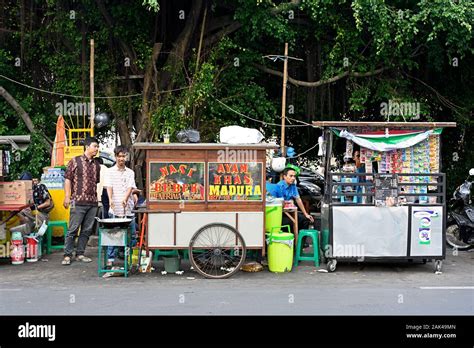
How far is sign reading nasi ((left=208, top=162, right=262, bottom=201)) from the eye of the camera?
9.46 m

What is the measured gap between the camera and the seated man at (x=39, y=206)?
1146 centimetres

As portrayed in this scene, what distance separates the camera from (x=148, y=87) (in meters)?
14.6

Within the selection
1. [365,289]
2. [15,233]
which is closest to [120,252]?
[15,233]

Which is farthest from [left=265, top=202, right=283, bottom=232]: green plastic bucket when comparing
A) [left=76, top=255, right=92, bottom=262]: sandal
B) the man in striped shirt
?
[left=76, top=255, right=92, bottom=262]: sandal

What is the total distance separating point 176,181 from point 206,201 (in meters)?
0.54

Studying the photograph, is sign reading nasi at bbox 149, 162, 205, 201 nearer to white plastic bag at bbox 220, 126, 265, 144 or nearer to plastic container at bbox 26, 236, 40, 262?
white plastic bag at bbox 220, 126, 265, 144

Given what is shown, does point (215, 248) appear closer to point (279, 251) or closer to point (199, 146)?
point (279, 251)

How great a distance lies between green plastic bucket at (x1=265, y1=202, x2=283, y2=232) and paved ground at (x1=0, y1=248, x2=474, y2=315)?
0.76 m

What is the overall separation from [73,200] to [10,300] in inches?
111

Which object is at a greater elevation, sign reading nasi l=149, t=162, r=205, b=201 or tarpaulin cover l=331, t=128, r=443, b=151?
tarpaulin cover l=331, t=128, r=443, b=151

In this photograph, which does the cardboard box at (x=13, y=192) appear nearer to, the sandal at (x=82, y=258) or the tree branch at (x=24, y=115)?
the sandal at (x=82, y=258)

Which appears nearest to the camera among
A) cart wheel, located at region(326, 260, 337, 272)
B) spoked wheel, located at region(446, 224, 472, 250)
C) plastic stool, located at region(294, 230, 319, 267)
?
cart wheel, located at region(326, 260, 337, 272)

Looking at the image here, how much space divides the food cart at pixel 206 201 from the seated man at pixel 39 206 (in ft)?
9.74

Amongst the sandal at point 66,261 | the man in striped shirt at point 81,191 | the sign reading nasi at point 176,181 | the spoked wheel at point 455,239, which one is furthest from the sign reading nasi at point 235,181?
the spoked wheel at point 455,239
